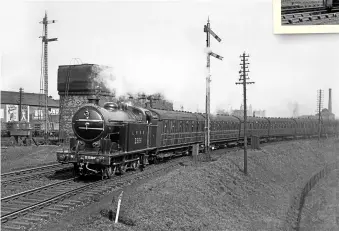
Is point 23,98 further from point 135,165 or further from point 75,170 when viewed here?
point 75,170

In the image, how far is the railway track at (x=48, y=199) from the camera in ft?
21.5

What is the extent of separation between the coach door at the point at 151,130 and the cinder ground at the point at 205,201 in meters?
1.44

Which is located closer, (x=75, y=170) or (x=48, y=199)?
(x=48, y=199)

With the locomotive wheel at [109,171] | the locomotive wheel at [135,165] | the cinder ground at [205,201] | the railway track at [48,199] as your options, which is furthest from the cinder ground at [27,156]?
the cinder ground at [205,201]

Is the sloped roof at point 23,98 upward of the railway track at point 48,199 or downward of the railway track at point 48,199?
upward

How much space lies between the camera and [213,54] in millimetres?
14141

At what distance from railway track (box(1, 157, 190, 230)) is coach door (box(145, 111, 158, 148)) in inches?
70.4

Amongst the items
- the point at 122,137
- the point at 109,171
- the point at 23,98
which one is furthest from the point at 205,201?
the point at 23,98

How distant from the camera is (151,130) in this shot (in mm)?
12609

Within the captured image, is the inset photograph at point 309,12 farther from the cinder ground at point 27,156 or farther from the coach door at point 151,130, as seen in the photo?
the cinder ground at point 27,156

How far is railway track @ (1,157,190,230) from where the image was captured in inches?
258

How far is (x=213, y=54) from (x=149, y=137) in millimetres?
4497

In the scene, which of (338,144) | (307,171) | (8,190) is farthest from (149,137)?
(338,144)

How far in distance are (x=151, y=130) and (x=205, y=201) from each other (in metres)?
3.78
